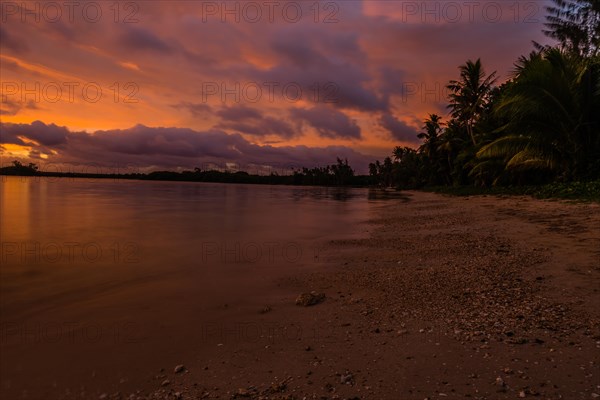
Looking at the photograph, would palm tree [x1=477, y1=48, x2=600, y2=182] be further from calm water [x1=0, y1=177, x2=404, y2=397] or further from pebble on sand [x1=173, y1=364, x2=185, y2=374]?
pebble on sand [x1=173, y1=364, x2=185, y2=374]

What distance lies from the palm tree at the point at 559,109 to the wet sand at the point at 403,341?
13.2 meters

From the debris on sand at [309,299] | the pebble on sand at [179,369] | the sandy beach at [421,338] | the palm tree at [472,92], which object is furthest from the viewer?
the palm tree at [472,92]

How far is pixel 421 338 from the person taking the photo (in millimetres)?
3838

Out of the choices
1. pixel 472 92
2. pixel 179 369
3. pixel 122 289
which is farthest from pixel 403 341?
pixel 472 92

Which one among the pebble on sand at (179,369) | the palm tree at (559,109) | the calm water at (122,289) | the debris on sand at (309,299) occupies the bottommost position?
the calm water at (122,289)

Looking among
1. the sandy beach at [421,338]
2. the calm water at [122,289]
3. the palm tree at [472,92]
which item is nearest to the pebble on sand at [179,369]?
the sandy beach at [421,338]

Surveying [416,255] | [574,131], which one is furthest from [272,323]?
[574,131]

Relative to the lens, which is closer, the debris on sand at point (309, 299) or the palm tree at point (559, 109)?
the debris on sand at point (309, 299)

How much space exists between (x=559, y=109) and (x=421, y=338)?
18.3 m

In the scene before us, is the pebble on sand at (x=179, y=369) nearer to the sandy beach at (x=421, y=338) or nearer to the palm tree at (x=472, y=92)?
the sandy beach at (x=421, y=338)

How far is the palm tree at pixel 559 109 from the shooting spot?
17.3 m

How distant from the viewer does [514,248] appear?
25.5 ft

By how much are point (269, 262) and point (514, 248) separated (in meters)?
5.26

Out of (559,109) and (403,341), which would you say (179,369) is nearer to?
(403,341)
